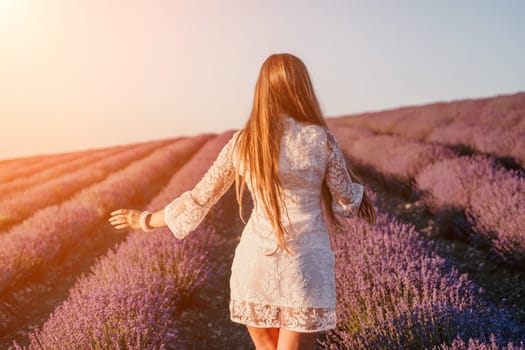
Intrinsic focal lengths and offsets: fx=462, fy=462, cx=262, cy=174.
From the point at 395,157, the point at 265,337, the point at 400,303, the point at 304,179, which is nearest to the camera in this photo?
the point at 304,179

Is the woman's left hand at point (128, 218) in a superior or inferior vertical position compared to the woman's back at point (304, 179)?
inferior

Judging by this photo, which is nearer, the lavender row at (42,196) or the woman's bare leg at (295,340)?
the woman's bare leg at (295,340)

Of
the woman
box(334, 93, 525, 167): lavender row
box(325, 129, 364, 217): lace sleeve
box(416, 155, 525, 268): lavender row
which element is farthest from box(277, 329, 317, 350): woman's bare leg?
box(334, 93, 525, 167): lavender row

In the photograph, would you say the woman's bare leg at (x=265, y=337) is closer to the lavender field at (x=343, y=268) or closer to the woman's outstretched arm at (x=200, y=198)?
the woman's outstretched arm at (x=200, y=198)

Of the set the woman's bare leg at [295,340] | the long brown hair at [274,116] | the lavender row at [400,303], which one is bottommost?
the lavender row at [400,303]

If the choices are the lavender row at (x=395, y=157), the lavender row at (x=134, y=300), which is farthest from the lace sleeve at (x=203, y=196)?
the lavender row at (x=395, y=157)

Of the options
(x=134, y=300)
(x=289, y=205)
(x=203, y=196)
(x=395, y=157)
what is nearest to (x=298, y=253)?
(x=289, y=205)

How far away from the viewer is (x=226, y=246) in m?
6.14

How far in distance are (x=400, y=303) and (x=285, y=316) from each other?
1095mm

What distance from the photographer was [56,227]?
20.6 ft

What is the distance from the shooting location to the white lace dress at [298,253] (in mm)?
1613

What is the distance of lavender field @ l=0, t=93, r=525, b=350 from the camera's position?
8.38 feet

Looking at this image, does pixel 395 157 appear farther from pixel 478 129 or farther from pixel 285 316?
pixel 285 316

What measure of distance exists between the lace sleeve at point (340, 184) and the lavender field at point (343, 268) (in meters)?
0.78
